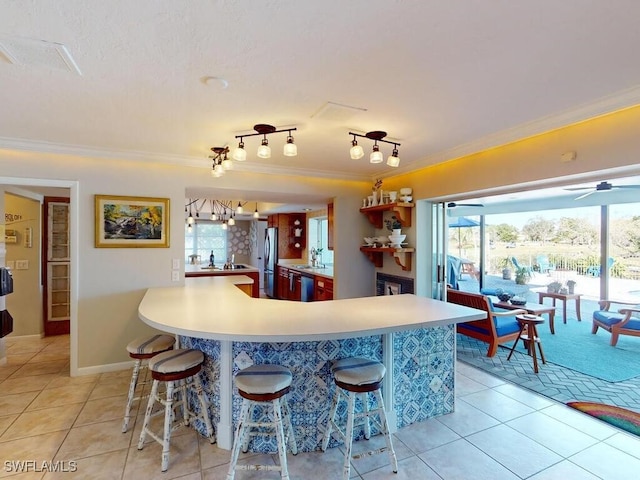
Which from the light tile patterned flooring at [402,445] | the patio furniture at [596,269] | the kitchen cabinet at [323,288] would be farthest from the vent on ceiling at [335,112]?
the patio furniture at [596,269]

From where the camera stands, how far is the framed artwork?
11.0 feet

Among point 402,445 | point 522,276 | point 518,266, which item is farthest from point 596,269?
point 402,445

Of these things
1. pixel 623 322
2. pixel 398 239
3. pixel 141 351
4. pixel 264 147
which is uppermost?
pixel 264 147

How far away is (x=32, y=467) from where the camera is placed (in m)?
1.95

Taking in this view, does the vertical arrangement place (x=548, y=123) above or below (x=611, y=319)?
above

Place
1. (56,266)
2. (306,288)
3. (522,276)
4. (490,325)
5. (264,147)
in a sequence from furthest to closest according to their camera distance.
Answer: (522,276), (306,288), (56,266), (490,325), (264,147)

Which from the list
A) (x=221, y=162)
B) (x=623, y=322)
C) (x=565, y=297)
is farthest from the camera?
(x=565, y=297)

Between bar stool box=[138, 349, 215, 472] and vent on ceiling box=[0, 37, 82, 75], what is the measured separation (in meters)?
1.78

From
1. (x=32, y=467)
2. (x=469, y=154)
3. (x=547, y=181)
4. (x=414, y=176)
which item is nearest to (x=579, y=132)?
(x=547, y=181)

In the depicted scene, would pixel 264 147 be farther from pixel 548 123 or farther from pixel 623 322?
pixel 623 322

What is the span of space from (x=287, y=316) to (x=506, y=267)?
6638 mm

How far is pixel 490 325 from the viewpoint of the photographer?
388 centimetres

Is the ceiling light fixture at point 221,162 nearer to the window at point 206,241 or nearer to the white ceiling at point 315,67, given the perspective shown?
the white ceiling at point 315,67

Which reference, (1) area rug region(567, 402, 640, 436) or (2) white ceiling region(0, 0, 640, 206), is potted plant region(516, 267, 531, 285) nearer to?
(1) area rug region(567, 402, 640, 436)
